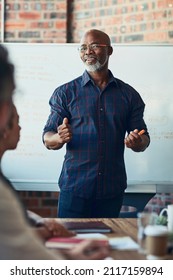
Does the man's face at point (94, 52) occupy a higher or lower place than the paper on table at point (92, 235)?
A: higher

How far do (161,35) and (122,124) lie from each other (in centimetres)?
97

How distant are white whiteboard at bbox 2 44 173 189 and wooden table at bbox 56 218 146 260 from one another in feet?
3.12

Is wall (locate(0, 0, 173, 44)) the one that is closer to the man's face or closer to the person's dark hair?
the man's face

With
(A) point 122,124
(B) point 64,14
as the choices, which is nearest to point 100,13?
(B) point 64,14

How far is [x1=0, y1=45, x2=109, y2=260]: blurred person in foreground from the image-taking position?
1.00m

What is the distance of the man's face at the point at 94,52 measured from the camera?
1882 mm

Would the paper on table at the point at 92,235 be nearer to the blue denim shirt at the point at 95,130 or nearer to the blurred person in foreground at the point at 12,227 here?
the blurred person in foreground at the point at 12,227

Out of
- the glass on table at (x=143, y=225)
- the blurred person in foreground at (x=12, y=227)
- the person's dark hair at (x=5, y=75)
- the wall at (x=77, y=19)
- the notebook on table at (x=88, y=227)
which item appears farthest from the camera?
the wall at (x=77, y=19)

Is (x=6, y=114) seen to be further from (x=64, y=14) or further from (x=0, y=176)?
(x=64, y=14)

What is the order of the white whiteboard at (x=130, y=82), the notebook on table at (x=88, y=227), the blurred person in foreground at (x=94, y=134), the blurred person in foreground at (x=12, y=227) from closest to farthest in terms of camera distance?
the blurred person in foreground at (x=12, y=227) < the notebook on table at (x=88, y=227) < the blurred person in foreground at (x=94, y=134) < the white whiteboard at (x=130, y=82)

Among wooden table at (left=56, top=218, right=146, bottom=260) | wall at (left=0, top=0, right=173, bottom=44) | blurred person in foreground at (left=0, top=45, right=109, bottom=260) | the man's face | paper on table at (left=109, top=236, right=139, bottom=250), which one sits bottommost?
wooden table at (left=56, top=218, right=146, bottom=260)

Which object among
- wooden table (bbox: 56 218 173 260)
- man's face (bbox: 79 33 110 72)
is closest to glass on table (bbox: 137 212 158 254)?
wooden table (bbox: 56 218 173 260)

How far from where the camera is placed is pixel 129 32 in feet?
8.90

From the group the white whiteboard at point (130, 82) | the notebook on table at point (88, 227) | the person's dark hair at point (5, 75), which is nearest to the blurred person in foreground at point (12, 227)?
the person's dark hair at point (5, 75)
